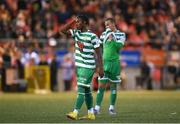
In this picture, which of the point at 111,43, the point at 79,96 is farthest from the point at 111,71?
the point at 79,96

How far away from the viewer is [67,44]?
33.2 meters

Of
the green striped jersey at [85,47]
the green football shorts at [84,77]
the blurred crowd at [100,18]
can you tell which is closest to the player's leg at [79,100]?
the green football shorts at [84,77]

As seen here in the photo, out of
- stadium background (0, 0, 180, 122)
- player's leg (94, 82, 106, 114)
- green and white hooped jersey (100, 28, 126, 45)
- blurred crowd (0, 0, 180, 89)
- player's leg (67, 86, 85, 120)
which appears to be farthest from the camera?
blurred crowd (0, 0, 180, 89)

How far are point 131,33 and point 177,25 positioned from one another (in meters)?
2.37

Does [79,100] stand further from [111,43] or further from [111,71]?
[111,43]

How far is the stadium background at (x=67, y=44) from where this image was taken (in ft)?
106

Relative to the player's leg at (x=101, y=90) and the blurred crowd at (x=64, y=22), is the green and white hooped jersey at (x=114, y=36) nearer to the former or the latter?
the player's leg at (x=101, y=90)

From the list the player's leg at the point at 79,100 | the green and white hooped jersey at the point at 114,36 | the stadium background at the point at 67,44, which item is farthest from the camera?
the stadium background at the point at 67,44

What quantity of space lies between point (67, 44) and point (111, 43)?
1458 cm

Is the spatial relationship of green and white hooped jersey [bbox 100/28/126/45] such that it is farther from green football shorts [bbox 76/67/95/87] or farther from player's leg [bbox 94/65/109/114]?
green football shorts [bbox 76/67/95/87]

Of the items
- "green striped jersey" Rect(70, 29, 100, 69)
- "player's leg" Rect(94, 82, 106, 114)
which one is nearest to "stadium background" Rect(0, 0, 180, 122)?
"player's leg" Rect(94, 82, 106, 114)

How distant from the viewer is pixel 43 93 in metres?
31.2

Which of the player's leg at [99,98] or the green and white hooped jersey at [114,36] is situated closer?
the player's leg at [99,98]

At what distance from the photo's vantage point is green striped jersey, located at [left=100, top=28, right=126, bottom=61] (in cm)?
1858
